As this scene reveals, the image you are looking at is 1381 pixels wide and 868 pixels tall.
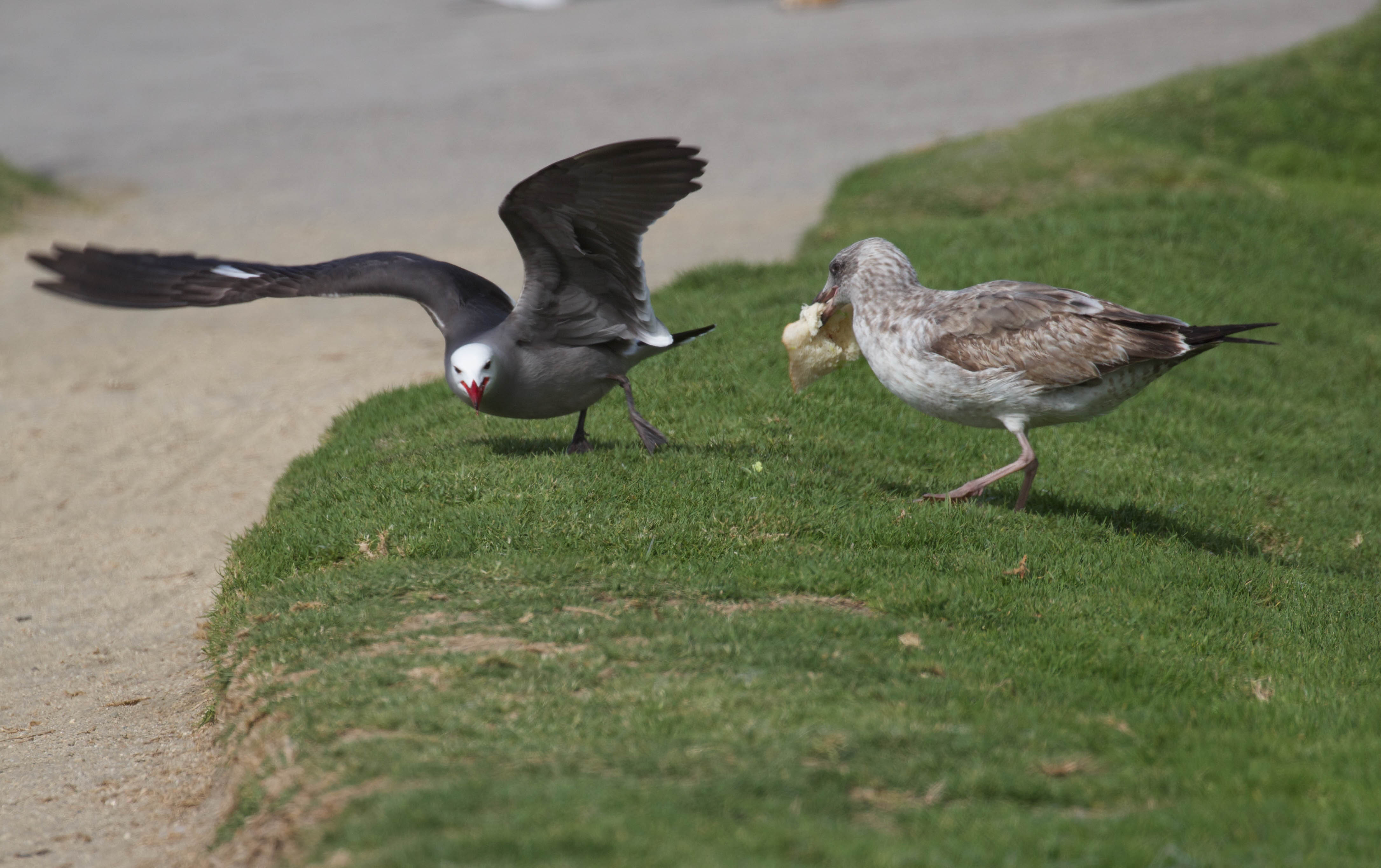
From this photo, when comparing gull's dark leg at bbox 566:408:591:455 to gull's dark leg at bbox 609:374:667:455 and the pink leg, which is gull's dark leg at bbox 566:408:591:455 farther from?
the pink leg

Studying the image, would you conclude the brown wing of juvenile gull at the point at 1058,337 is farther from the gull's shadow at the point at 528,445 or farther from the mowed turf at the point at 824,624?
the gull's shadow at the point at 528,445

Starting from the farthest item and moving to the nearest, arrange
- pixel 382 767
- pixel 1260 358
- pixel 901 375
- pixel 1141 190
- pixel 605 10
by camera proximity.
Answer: pixel 605 10
pixel 1141 190
pixel 1260 358
pixel 901 375
pixel 382 767

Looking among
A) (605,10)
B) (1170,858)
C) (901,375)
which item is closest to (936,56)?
(605,10)

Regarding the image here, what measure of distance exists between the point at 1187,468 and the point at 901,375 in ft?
8.85

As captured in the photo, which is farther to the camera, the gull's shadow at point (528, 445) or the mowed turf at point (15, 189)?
the mowed turf at point (15, 189)

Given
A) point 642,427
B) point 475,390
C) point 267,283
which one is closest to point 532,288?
point 475,390

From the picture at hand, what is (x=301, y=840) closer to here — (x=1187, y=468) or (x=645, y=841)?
(x=645, y=841)

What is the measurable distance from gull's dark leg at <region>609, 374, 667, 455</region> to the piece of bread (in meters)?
0.95

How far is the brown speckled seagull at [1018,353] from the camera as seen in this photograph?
6414 millimetres

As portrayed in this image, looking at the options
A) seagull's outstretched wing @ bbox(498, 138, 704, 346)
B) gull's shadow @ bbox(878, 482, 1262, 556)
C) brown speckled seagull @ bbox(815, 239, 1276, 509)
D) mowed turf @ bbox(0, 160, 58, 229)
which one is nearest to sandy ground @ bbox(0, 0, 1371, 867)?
mowed turf @ bbox(0, 160, 58, 229)

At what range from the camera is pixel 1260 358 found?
10359 millimetres

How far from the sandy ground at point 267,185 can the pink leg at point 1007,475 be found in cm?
345

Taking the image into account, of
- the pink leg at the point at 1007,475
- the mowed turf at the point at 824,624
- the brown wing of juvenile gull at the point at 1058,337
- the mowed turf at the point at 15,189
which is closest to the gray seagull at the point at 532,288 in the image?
the mowed turf at the point at 824,624

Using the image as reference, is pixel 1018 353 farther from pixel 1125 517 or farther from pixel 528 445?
pixel 528 445
